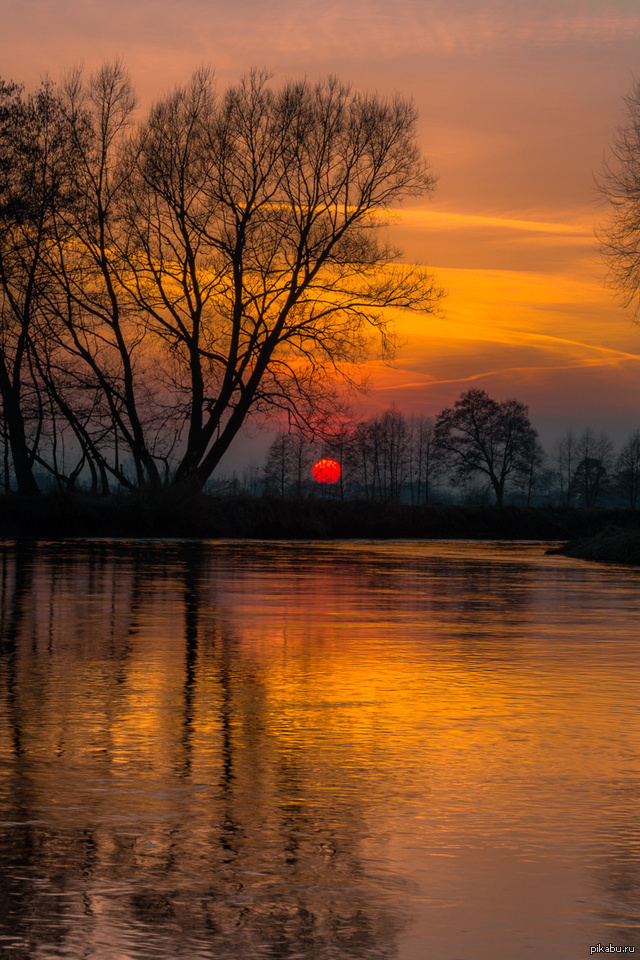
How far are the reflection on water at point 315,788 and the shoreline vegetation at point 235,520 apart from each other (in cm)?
2285

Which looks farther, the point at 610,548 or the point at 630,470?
the point at 630,470

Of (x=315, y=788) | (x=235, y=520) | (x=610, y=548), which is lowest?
(x=315, y=788)

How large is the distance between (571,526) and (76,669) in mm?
52353

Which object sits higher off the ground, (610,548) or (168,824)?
(610,548)

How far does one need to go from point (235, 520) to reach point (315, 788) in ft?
129

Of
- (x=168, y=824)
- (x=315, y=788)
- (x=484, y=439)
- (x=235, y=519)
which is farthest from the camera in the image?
(x=484, y=439)

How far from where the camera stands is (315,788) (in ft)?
20.7

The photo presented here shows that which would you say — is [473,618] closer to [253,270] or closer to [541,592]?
[541,592]

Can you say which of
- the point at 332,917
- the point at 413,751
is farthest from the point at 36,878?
the point at 413,751

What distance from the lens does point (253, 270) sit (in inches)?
1860

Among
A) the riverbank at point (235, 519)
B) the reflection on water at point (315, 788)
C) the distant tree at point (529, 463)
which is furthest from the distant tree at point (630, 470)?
the reflection on water at point (315, 788)

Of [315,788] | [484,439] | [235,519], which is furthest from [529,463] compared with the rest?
[315,788]

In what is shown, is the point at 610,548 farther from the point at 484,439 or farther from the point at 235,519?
the point at 484,439

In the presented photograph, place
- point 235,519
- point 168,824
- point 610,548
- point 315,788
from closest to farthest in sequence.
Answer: point 168,824
point 315,788
point 610,548
point 235,519
